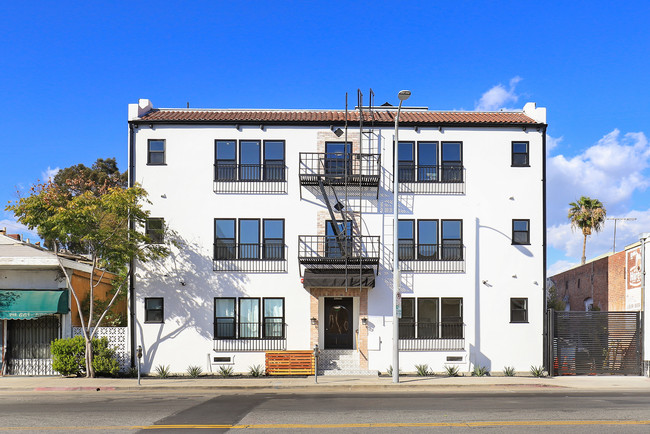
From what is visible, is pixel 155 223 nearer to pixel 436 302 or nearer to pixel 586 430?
pixel 436 302

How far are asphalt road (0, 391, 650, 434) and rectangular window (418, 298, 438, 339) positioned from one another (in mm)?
5071

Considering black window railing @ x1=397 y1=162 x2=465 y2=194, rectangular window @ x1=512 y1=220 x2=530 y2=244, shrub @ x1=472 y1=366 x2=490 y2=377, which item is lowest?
shrub @ x1=472 y1=366 x2=490 y2=377

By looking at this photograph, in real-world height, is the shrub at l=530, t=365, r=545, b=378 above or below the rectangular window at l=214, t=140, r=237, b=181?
below

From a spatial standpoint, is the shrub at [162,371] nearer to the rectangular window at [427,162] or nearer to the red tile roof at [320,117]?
the red tile roof at [320,117]

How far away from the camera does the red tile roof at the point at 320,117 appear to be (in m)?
23.1

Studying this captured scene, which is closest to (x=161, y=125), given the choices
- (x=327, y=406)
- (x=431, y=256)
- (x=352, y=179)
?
(x=352, y=179)

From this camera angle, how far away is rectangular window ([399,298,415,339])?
22766 mm

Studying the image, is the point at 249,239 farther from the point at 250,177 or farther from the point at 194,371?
the point at 194,371

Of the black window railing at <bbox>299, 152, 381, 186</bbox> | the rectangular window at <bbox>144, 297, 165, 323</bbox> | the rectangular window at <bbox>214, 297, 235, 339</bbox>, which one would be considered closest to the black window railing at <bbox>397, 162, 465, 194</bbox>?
the black window railing at <bbox>299, 152, 381, 186</bbox>

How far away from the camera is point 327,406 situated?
49.0 ft

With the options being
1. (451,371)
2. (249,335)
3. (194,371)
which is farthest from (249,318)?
(451,371)

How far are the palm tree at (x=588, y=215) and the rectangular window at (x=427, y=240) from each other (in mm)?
24360

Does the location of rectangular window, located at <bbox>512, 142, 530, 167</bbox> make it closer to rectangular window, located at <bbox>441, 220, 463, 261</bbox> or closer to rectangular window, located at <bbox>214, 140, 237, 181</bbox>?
rectangular window, located at <bbox>441, 220, 463, 261</bbox>

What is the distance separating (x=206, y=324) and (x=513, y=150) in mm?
13779
